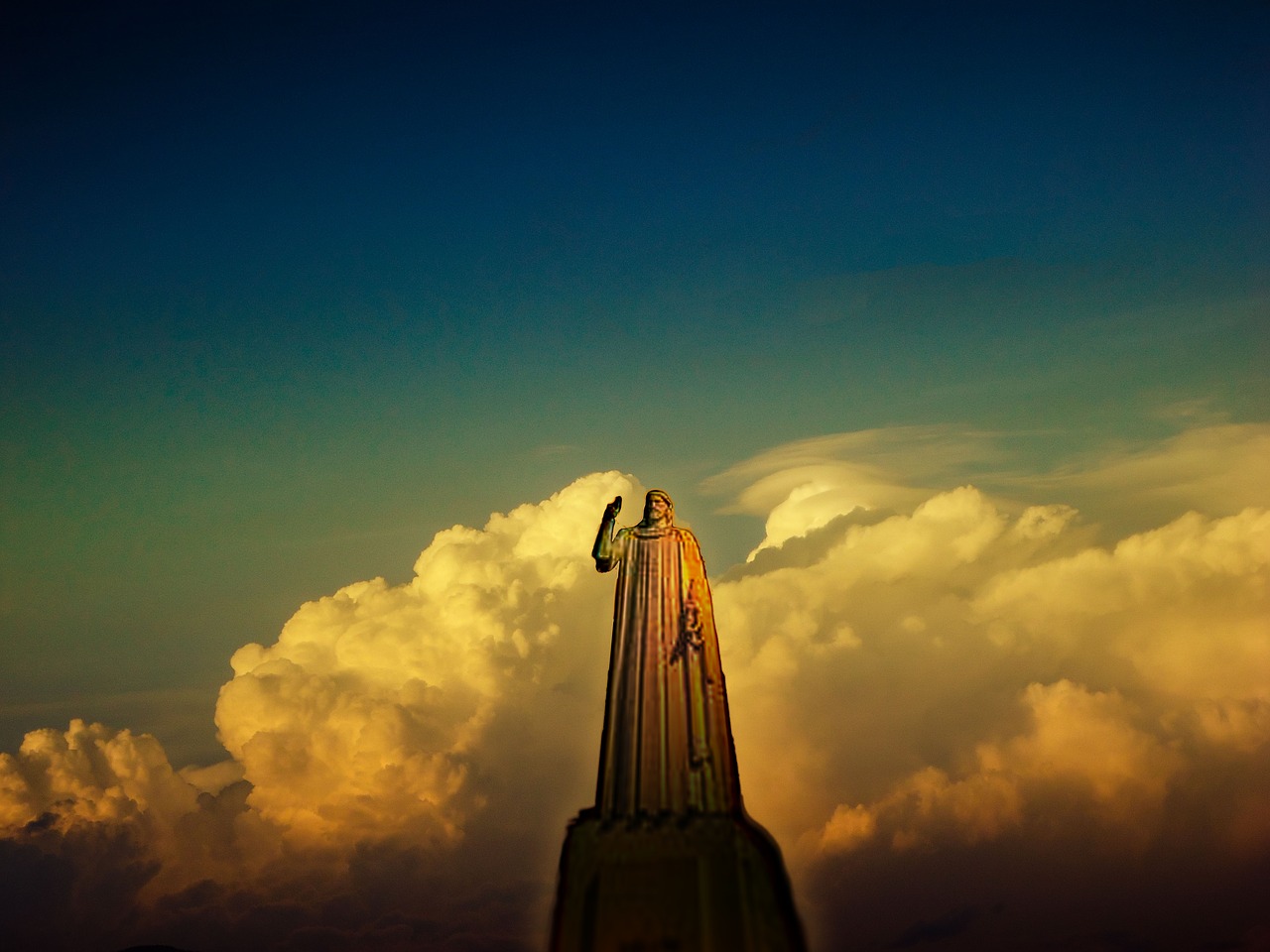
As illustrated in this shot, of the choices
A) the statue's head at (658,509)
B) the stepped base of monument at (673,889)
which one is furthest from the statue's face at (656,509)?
the stepped base of monument at (673,889)

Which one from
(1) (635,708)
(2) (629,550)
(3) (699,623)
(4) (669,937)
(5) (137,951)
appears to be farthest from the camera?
(5) (137,951)

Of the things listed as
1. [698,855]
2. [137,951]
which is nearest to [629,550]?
[698,855]

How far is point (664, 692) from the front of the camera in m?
14.6

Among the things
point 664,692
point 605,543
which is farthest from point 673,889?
point 605,543

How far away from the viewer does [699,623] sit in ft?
51.1

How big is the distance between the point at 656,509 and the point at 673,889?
657 cm

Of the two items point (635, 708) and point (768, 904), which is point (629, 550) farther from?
point (768, 904)

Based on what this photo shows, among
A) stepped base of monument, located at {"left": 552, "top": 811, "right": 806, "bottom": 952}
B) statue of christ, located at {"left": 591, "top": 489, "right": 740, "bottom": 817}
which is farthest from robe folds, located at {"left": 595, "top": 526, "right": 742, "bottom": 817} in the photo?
stepped base of monument, located at {"left": 552, "top": 811, "right": 806, "bottom": 952}

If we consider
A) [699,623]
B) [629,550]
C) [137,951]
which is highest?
[629,550]

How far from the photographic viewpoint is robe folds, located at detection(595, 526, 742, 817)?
1377 cm

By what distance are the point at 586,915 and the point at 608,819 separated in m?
1.35

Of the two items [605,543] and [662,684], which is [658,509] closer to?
[605,543]

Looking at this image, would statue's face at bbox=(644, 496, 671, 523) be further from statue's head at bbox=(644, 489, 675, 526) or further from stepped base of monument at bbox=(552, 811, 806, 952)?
stepped base of monument at bbox=(552, 811, 806, 952)

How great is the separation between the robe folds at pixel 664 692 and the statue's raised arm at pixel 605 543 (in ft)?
0.28
